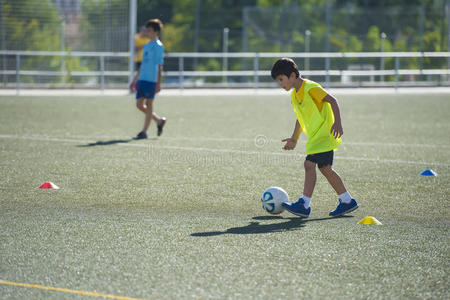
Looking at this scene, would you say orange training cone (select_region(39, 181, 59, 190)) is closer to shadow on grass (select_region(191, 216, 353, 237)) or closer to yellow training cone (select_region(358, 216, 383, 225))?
shadow on grass (select_region(191, 216, 353, 237))

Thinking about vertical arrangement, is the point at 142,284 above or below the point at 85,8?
below

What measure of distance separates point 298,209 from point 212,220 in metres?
0.70

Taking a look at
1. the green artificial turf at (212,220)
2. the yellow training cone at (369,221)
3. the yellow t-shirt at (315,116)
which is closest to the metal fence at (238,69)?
the green artificial turf at (212,220)

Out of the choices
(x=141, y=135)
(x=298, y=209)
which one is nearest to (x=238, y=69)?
(x=141, y=135)

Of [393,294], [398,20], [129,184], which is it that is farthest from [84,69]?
[393,294]

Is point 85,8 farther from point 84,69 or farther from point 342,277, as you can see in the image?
point 342,277

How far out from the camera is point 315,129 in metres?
5.56

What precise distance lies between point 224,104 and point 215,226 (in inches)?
569

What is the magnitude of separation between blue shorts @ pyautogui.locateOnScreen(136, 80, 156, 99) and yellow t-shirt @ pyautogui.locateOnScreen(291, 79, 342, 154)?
584cm

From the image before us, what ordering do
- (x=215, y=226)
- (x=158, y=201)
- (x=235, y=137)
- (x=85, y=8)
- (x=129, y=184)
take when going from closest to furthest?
1. (x=215, y=226)
2. (x=158, y=201)
3. (x=129, y=184)
4. (x=235, y=137)
5. (x=85, y=8)

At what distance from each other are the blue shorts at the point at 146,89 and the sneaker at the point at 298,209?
19.9 feet

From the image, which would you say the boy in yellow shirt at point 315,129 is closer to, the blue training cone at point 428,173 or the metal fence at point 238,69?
Answer: the blue training cone at point 428,173

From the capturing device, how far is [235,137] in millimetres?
11297

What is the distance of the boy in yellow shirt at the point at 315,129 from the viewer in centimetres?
546
